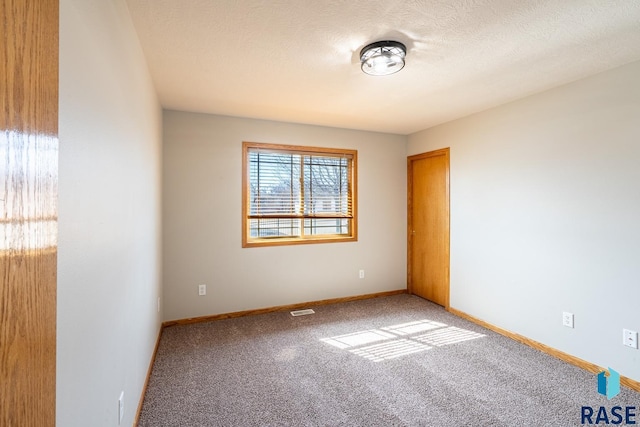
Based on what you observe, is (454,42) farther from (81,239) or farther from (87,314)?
(87,314)

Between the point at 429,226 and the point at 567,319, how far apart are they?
1864 mm

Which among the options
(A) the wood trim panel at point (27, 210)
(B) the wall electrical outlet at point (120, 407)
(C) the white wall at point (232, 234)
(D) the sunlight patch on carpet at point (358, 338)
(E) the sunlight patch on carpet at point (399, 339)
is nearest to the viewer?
(A) the wood trim panel at point (27, 210)

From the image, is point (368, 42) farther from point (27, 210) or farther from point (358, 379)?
point (358, 379)

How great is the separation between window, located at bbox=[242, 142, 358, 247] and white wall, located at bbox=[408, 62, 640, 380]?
1507 millimetres

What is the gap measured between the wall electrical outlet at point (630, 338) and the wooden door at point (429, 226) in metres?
1.73

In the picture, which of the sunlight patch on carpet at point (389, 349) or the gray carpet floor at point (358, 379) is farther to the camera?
the sunlight patch on carpet at point (389, 349)

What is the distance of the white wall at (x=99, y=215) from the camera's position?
0.87m

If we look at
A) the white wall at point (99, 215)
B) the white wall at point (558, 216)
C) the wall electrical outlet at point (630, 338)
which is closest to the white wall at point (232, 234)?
the white wall at point (558, 216)

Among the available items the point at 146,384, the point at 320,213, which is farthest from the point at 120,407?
the point at 320,213

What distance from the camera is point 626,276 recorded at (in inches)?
88.8

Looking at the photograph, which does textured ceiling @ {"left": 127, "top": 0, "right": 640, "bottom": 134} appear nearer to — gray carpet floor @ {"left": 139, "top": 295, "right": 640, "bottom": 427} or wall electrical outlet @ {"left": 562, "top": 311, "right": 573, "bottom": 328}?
wall electrical outlet @ {"left": 562, "top": 311, "right": 573, "bottom": 328}

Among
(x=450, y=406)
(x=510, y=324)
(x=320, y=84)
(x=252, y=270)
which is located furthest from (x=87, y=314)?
(x=510, y=324)

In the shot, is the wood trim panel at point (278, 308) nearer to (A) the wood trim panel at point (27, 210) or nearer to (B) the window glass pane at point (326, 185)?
(B) the window glass pane at point (326, 185)

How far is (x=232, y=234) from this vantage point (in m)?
3.60
